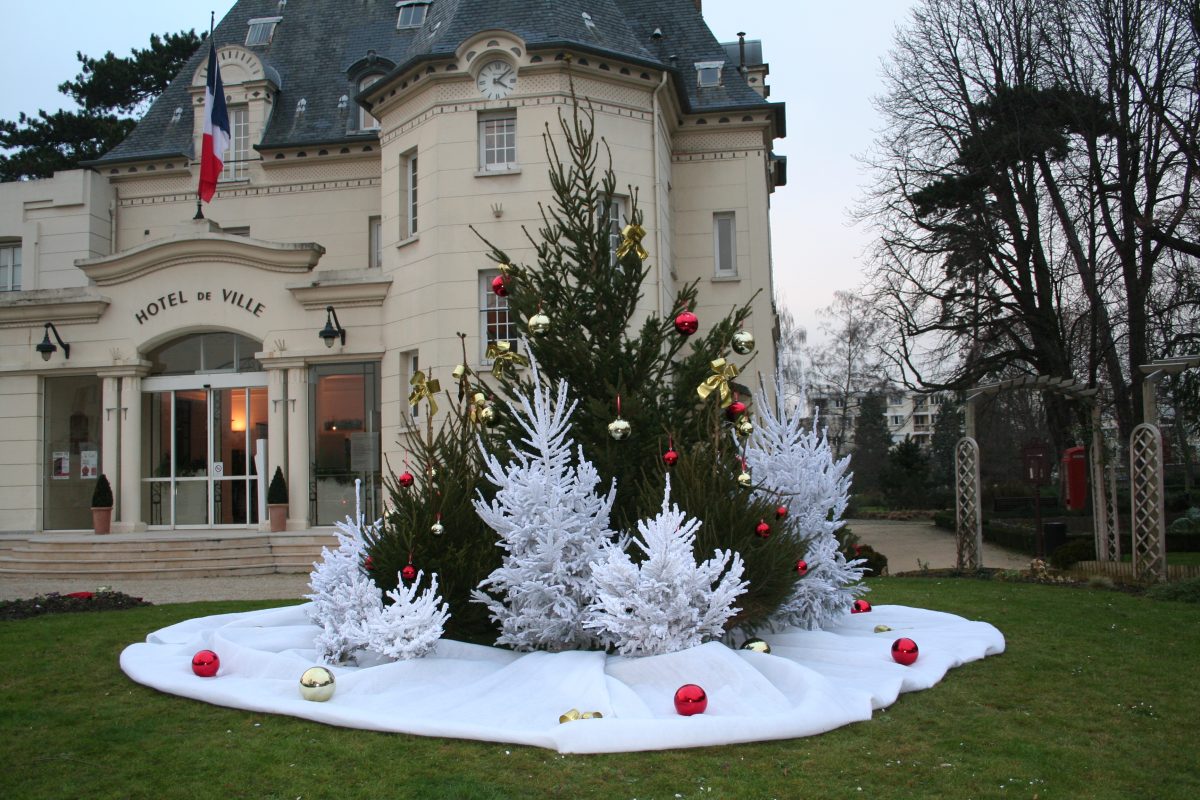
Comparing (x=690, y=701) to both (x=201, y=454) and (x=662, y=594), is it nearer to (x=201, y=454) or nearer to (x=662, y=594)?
(x=662, y=594)

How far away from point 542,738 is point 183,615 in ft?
24.6

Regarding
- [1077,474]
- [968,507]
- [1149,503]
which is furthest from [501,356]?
[1077,474]

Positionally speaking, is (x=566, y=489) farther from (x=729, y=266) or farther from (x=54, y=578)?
(x=729, y=266)

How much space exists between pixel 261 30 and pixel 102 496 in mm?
14895

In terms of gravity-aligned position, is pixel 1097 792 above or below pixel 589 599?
below

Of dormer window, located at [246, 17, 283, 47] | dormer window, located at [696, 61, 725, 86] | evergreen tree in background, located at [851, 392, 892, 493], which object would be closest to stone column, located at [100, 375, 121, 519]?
dormer window, located at [246, 17, 283, 47]

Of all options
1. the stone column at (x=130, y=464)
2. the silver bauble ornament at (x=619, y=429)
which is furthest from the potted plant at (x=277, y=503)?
the silver bauble ornament at (x=619, y=429)

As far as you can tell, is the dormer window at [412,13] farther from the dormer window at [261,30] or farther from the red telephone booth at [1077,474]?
the red telephone booth at [1077,474]

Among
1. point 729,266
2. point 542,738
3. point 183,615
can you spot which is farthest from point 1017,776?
point 729,266

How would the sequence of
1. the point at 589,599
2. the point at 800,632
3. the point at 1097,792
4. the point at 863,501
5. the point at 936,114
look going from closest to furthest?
the point at 1097,792
the point at 589,599
the point at 800,632
the point at 936,114
the point at 863,501

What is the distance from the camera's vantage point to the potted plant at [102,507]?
21.1m

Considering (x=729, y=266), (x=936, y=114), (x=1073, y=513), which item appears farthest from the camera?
(x=1073, y=513)

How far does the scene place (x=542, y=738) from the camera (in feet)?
18.2

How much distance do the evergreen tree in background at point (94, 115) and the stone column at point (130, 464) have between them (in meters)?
21.3
